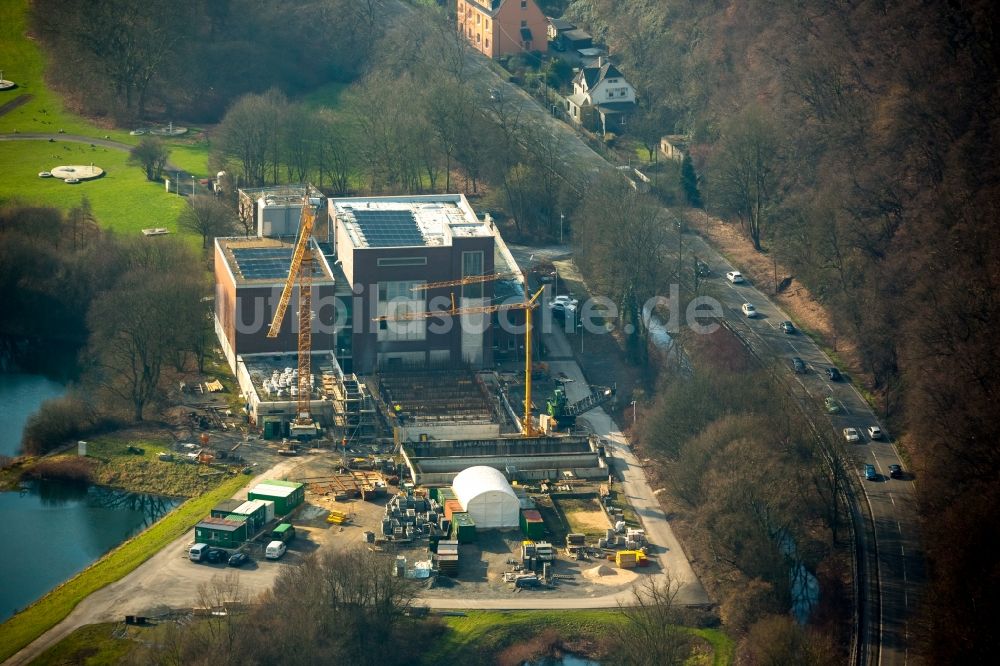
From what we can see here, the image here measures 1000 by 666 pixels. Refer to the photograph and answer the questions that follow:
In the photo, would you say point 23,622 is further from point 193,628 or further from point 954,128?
point 954,128

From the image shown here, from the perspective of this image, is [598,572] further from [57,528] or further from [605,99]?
[605,99]

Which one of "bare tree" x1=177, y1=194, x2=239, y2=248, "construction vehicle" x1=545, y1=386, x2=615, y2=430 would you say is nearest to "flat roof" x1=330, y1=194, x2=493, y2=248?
"bare tree" x1=177, y1=194, x2=239, y2=248

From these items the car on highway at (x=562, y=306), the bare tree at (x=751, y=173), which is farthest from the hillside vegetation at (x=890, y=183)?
the car on highway at (x=562, y=306)

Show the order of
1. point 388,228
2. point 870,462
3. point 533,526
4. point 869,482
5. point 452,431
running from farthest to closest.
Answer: point 388,228
point 452,431
point 870,462
point 869,482
point 533,526

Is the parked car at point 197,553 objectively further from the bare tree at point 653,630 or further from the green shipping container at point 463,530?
the bare tree at point 653,630

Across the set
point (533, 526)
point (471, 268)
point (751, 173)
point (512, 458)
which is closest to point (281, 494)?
point (533, 526)

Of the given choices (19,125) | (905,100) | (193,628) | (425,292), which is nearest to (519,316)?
(425,292)
